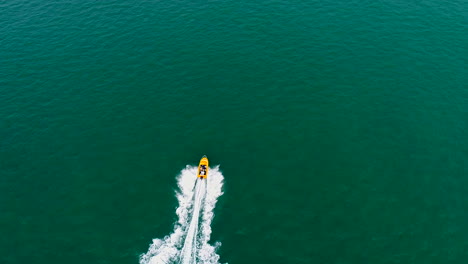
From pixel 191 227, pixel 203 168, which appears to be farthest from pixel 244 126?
pixel 191 227

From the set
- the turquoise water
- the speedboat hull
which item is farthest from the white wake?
the turquoise water

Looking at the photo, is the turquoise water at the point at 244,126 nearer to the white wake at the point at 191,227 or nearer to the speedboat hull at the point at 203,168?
the white wake at the point at 191,227

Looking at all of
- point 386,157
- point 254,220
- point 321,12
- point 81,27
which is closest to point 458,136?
point 386,157

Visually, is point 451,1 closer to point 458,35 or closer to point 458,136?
point 458,35

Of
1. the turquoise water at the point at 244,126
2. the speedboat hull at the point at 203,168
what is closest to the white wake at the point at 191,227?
the speedboat hull at the point at 203,168

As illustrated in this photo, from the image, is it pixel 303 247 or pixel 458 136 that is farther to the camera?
pixel 458 136

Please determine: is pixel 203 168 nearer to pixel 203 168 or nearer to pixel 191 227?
pixel 203 168
